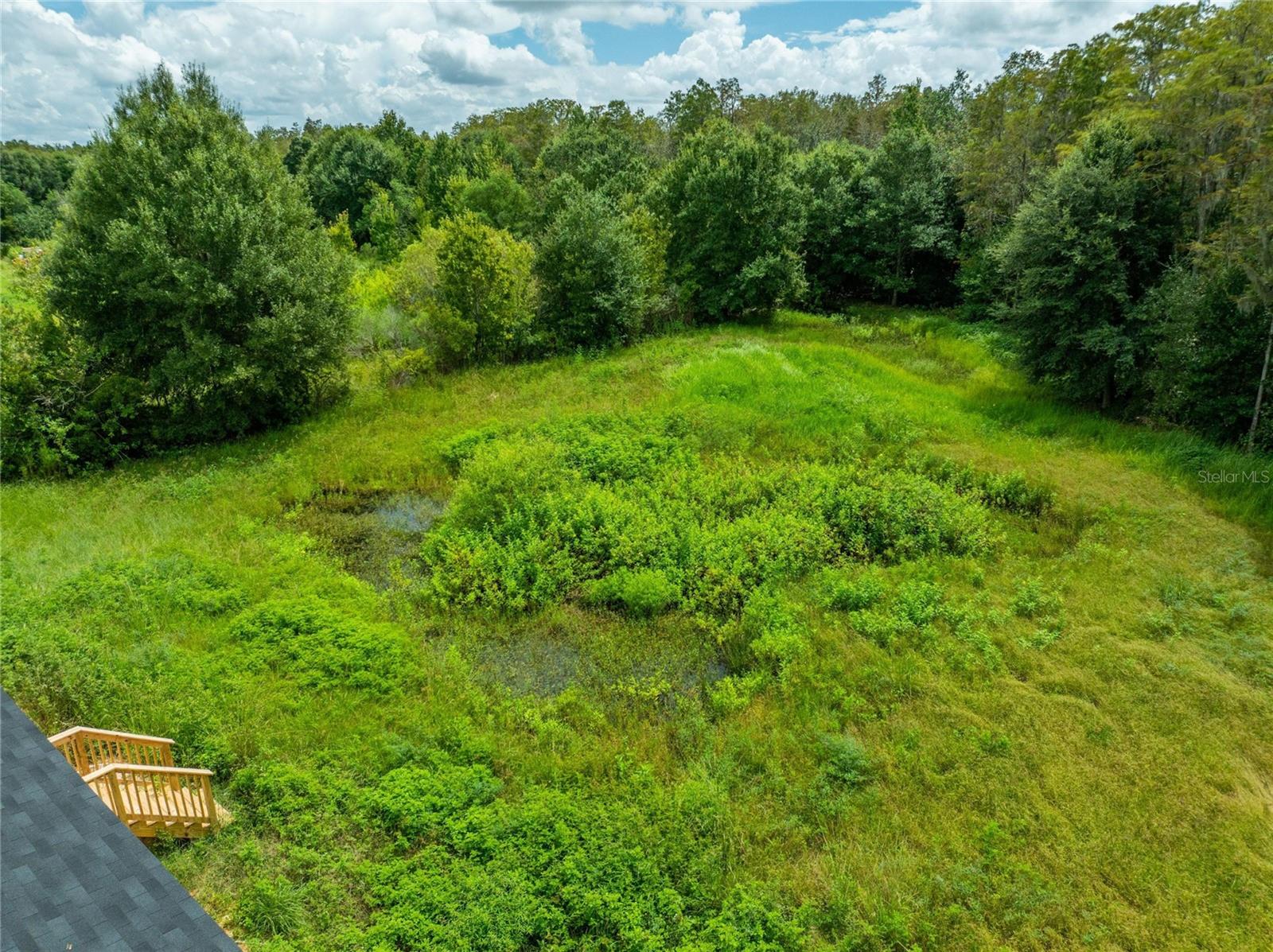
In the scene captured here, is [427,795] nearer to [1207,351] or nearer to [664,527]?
[664,527]

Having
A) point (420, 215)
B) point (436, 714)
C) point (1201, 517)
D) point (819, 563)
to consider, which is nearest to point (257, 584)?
point (436, 714)

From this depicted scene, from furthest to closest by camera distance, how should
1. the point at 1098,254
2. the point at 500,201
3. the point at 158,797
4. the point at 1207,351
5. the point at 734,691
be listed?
1. the point at 500,201
2. the point at 1098,254
3. the point at 1207,351
4. the point at 734,691
5. the point at 158,797

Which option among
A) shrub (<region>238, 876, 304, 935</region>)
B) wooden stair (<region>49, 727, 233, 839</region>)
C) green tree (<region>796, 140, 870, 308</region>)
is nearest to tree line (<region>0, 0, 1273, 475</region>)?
green tree (<region>796, 140, 870, 308</region>)

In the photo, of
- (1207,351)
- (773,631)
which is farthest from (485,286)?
(1207,351)

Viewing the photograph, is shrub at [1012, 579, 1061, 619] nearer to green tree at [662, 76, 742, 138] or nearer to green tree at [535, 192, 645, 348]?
green tree at [535, 192, 645, 348]

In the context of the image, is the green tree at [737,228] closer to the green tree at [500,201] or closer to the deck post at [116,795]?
the green tree at [500,201]
